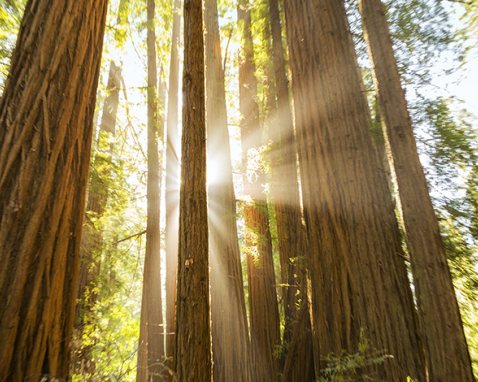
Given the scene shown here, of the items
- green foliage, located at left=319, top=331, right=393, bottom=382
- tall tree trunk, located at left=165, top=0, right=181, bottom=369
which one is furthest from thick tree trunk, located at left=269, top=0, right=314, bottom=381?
green foliage, located at left=319, top=331, right=393, bottom=382

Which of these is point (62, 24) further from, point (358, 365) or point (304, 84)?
point (358, 365)

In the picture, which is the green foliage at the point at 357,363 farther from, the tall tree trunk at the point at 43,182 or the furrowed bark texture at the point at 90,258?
the furrowed bark texture at the point at 90,258

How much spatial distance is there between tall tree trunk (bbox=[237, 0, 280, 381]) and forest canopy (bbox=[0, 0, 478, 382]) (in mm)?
37

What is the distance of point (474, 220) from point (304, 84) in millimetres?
3682

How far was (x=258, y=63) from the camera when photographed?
738cm

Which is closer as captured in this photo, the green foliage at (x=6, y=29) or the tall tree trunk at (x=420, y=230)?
the tall tree trunk at (x=420, y=230)

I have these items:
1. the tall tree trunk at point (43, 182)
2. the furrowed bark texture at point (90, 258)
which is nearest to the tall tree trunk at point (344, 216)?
the tall tree trunk at point (43, 182)

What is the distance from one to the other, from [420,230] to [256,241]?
11.4 ft

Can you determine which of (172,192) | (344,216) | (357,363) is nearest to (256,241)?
(172,192)

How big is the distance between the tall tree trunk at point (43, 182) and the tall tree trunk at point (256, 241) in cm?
422

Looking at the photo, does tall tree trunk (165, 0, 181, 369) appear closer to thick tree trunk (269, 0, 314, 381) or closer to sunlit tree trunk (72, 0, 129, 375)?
sunlit tree trunk (72, 0, 129, 375)

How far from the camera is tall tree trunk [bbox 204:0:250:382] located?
15.0 feet

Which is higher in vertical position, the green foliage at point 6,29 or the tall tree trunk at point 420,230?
the green foliage at point 6,29

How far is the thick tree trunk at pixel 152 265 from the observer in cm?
604
